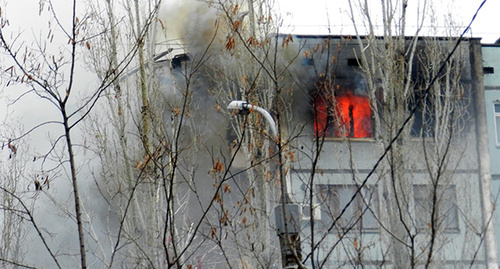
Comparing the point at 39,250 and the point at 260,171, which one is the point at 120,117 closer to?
the point at 260,171

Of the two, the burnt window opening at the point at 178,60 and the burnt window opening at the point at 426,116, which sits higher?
the burnt window opening at the point at 178,60

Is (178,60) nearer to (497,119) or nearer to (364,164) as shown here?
(364,164)

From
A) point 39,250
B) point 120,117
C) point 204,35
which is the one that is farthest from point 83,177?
point 120,117

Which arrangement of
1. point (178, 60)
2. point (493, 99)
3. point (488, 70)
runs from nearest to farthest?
point (178, 60) → point (488, 70) → point (493, 99)

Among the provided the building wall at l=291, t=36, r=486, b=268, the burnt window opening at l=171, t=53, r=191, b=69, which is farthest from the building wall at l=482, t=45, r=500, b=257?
the burnt window opening at l=171, t=53, r=191, b=69

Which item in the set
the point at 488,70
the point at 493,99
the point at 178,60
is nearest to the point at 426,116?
the point at 493,99

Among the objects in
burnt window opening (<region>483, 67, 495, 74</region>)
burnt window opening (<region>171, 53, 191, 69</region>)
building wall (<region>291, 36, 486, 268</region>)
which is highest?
burnt window opening (<region>171, 53, 191, 69</region>)

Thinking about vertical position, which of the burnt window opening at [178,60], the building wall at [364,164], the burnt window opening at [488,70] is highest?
the burnt window opening at [178,60]

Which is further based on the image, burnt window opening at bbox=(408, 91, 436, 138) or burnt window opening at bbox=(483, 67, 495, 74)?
burnt window opening at bbox=(483, 67, 495, 74)

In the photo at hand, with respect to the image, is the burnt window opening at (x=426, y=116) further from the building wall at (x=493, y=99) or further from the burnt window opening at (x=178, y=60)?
the burnt window opening at (x=178, y=60)

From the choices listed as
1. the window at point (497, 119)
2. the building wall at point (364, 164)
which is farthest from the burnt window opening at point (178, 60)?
the window at point (497, 119)

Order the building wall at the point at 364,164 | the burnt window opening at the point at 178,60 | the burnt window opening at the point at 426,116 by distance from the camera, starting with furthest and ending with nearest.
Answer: the burnt window opening at the point at 178,60
the building wall at the point at 364,164
the burnt window opening at the point at 426,116

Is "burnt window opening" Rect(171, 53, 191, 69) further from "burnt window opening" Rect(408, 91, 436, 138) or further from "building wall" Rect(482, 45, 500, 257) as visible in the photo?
"building wall" Rect(482, 45, 500, 257)

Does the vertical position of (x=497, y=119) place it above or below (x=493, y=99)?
below
